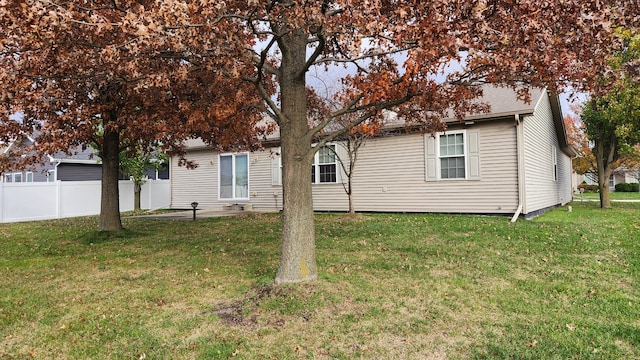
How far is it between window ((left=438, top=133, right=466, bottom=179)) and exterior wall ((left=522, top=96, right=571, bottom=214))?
163 cm

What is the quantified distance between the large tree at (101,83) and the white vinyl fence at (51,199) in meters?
6.36

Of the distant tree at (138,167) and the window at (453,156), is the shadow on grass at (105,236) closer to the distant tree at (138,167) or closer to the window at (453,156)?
the window at (453,156)

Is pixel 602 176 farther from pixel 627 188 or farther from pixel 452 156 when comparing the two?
pixel 627 188

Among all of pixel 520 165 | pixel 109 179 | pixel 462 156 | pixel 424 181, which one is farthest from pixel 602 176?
pixel 109 179

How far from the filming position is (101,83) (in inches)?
214

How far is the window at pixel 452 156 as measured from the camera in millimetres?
11461

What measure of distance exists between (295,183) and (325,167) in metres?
9.33

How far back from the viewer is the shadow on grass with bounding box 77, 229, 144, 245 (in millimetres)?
8406

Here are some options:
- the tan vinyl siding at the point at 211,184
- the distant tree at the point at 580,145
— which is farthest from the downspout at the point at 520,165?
the distant tree at the point at 580,145

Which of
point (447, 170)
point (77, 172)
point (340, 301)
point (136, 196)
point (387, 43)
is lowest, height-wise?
point (340, 301)

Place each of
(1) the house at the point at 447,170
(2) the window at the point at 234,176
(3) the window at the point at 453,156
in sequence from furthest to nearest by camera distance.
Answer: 1. (2) the window at the point at 234,176
2. (3) the window at the point at 453,156
3. (1) the house at the point at 447,170

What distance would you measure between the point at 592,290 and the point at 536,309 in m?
1.07

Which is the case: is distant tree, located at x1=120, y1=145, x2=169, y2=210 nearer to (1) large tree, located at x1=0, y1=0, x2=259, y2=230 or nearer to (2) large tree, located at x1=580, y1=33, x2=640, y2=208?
(1) large tree, located at x1=0, y1=0, x2=259, y2=230

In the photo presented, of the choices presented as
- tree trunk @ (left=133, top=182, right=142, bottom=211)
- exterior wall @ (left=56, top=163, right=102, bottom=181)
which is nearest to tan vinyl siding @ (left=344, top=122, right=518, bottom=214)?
tree trunk @ (left=133, top=182, right=142, bottom=211)
